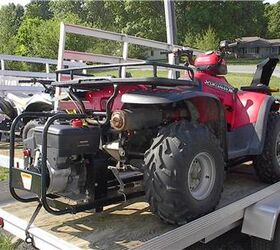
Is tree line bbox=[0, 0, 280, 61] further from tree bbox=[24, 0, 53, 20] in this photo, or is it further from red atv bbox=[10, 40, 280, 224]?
red atv bbox=[10, 40, 280, 224]

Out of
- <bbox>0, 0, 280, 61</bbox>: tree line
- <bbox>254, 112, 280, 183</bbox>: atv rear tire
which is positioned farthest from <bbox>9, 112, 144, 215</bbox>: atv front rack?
<bbox>0, 0, 280, 61</bbox>: tree line

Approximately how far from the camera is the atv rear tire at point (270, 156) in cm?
443

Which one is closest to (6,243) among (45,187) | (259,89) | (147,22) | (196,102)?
(45,187)

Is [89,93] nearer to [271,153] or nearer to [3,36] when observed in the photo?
[271,153]

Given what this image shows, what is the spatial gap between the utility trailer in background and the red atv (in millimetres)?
133

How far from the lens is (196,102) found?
3.81 meters

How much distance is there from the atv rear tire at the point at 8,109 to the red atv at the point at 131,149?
4.27 meters

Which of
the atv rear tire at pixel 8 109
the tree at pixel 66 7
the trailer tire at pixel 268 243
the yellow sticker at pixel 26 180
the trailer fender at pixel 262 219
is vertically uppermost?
the tree at pixel 66 7

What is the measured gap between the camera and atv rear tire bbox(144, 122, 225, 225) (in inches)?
123

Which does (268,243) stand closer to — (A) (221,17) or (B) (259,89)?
(B) (259,89)

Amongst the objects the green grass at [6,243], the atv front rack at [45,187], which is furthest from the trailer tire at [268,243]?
the green grass at [6,243]

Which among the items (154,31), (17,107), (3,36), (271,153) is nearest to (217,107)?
(271,153)

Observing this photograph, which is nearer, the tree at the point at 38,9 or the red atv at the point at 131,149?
the red atv at the point at 131,149

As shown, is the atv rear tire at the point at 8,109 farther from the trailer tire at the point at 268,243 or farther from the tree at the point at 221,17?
the tree at the point at 221,17
